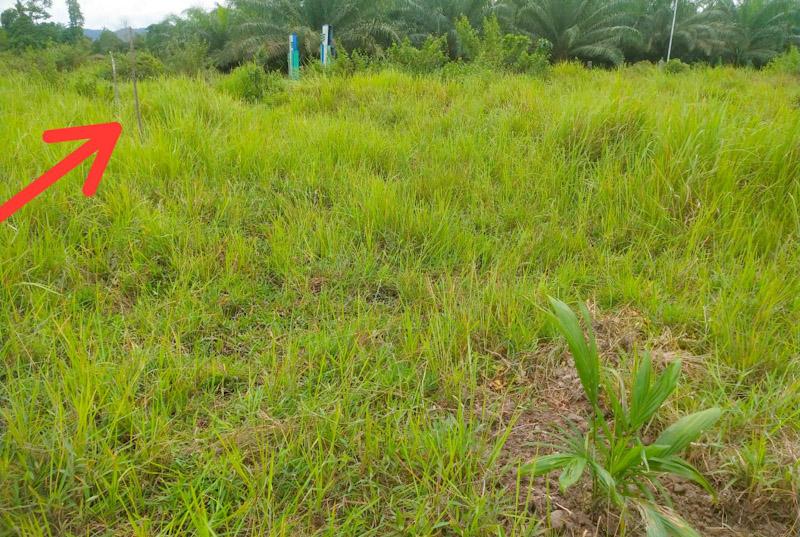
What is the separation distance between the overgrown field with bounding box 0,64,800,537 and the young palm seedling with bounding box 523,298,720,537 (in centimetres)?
8

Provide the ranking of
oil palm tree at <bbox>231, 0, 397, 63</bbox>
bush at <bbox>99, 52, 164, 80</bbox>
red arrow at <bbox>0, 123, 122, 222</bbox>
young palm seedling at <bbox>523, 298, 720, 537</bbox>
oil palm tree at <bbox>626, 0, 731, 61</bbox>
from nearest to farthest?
1. young palm seedling at <bbox>523, 298, 720, 537</bbox>
2. red arrow at <bbox>0, 123, 122, 222</bbox>
3. bush at <bbox>99, 52, 164, 80</bbox>
4. oil palm tree at <bbox>231, 0, 397, 63</bbox>
5. oil palm tree at <bbox>626, 0, 731, 61</bbox>

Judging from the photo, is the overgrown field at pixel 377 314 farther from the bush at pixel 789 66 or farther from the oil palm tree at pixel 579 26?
the oil palm tree at pixel 579 26

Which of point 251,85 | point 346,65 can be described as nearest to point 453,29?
point 346,65

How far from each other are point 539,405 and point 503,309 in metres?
0.42

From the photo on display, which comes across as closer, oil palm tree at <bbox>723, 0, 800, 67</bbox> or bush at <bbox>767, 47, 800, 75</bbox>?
bush at <bbox>767, 47, 800, 75</bbox>

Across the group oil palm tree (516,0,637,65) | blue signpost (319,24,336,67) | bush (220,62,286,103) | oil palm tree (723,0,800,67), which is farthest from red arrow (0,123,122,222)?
oil palm tree (723,0,800,67)

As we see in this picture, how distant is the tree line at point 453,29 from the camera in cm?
1039

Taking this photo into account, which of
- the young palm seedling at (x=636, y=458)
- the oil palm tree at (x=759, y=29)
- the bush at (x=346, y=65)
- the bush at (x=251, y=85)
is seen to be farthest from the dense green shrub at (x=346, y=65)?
the oil palm tree at (x=759, y=29)

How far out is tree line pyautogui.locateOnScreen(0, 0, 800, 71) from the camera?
34.1 feet

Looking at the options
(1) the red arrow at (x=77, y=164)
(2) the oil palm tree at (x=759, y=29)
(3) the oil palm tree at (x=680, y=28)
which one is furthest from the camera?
(2) the oil palm tree at (x=759, y=29)

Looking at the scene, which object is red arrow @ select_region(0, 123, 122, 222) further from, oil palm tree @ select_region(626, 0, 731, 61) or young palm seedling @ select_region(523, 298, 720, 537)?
oil palm tree @ select_region(626, 0, 731, 61)

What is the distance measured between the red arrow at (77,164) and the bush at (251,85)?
227 cm

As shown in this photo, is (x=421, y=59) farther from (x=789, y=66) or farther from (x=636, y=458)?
(x=789, y=66)

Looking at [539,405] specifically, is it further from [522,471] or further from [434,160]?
[434,160]
